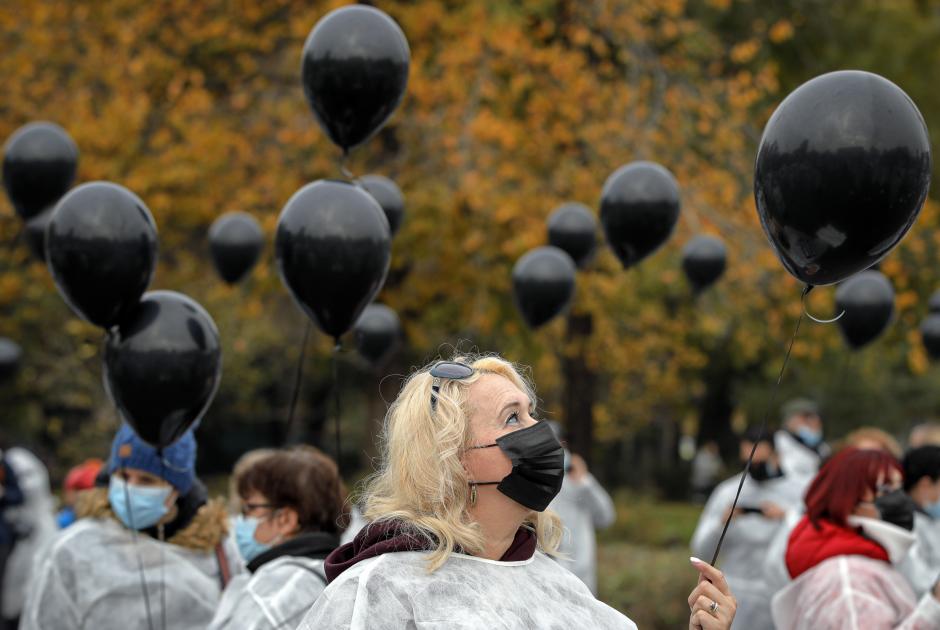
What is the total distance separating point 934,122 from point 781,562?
12.4 m

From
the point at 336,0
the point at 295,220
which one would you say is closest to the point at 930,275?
the point at 336,0

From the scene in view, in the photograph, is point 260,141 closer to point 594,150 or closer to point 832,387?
point 594,150

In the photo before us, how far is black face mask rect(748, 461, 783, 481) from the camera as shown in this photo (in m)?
6.82

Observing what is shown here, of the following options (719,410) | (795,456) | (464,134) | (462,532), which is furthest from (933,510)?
(719,410)

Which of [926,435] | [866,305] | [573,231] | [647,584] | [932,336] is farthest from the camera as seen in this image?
[647,584]

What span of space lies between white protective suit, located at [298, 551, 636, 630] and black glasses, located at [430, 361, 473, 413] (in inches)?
15.1

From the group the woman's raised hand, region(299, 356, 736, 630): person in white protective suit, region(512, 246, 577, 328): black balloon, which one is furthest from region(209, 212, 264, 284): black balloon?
the woman's raised hand

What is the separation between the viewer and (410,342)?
13.0m

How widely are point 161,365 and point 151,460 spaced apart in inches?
20.9

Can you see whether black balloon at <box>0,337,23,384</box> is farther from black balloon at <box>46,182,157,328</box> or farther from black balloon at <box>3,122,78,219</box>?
black balloon at <box>46,182,157,328</box>

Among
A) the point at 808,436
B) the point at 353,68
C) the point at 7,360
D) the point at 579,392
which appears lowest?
the point at 579,392

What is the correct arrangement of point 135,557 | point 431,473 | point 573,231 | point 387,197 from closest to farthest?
point 431,473, point 135,557, point 387,197, point 573,231

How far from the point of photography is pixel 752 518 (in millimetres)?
6871

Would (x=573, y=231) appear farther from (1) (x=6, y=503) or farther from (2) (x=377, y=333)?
(1) (x=6, y=503)
